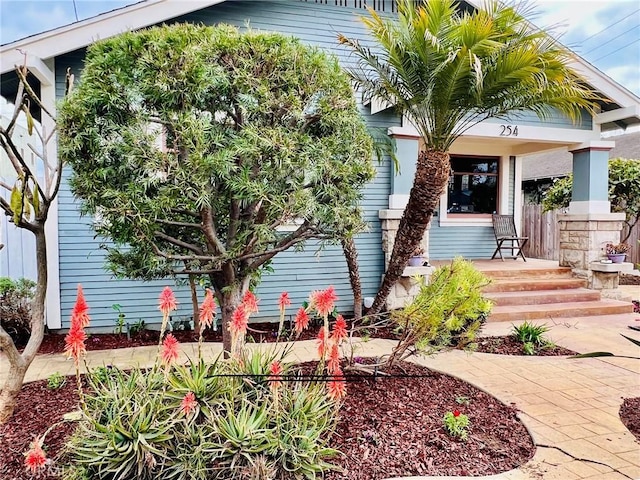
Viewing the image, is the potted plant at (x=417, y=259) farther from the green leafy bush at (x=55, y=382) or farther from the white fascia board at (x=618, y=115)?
the green leafy bush at (x=55, y=382)

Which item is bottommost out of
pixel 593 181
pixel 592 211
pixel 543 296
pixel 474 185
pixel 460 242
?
pixel 543 296

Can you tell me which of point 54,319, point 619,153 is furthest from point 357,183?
point 619,153

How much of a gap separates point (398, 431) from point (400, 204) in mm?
4469

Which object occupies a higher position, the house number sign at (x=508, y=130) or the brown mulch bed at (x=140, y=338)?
the house number sign at (x=508, y=130)

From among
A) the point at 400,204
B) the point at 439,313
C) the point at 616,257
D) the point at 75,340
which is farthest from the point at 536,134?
the point at 75,340

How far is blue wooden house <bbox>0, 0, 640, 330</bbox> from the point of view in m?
5.72

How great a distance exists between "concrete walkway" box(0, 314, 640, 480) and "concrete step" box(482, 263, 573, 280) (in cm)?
150

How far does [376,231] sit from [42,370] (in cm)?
493

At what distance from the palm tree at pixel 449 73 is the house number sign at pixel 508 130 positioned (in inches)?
77.4

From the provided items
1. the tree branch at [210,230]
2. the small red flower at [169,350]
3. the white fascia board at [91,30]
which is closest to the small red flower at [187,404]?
the small red flower at [169,350]

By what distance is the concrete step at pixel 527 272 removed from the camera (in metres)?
8.04

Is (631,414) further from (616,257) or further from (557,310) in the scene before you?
(616,257)

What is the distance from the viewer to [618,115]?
25.5 feet

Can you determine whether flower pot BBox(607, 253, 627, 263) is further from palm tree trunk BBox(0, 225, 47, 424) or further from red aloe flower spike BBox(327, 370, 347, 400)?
palm tree trunk BBox(0, 225, 47, 424)
